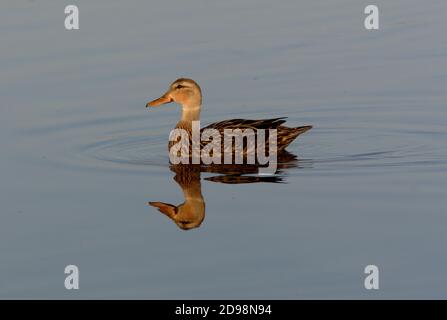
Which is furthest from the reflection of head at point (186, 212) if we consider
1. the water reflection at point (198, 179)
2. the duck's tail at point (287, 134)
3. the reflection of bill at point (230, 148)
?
the duck's tail at point (287, 134)

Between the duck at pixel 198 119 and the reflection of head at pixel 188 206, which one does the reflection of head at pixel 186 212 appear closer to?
the reflection of head at pixel 188 206

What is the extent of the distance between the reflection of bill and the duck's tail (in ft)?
0.37

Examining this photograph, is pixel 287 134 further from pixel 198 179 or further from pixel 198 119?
pixel 198 179

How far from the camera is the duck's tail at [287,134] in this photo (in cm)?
1500

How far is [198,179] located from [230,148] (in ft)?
3.67

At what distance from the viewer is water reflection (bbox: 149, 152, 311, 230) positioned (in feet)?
39.4

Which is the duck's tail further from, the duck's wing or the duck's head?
the duck's head

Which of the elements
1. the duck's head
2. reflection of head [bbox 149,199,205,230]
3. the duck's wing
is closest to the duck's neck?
the duck's head

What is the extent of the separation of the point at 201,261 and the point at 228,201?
1951 mm

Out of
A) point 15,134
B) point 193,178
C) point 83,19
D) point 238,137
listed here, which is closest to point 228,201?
point 193,178

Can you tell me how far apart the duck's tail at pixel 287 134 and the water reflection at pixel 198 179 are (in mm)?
147

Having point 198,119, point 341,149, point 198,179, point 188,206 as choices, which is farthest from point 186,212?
point 198,119

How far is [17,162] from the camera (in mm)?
14328
